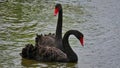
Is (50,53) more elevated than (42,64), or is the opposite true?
(50,53)

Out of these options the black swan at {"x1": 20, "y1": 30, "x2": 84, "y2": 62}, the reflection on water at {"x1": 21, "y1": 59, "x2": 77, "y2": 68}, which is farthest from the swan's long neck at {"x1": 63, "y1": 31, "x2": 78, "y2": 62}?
the reflection on water at {"x1": 21, "y1": 59, "x2": 77, "y2": 68}

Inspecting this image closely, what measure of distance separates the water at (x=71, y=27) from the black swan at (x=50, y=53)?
12 cm

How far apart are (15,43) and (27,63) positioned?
1155 mm

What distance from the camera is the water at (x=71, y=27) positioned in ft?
31.9

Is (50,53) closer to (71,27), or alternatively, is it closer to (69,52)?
(69,52)

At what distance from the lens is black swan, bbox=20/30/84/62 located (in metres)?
9.76

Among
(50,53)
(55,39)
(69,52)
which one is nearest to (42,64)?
(50,53)

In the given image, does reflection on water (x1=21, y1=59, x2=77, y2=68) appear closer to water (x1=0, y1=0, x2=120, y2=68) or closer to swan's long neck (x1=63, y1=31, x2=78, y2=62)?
water (x1=0, y1=0, x2=120, y2=68)

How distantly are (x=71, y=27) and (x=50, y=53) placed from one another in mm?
2823

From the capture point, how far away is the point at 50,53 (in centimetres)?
979

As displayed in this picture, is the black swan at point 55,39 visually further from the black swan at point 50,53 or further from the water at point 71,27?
the water at point 71,27

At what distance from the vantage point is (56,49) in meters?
9.96

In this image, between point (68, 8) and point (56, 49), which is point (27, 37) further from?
point (68, 8)

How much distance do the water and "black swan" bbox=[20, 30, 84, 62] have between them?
116 millimetres
